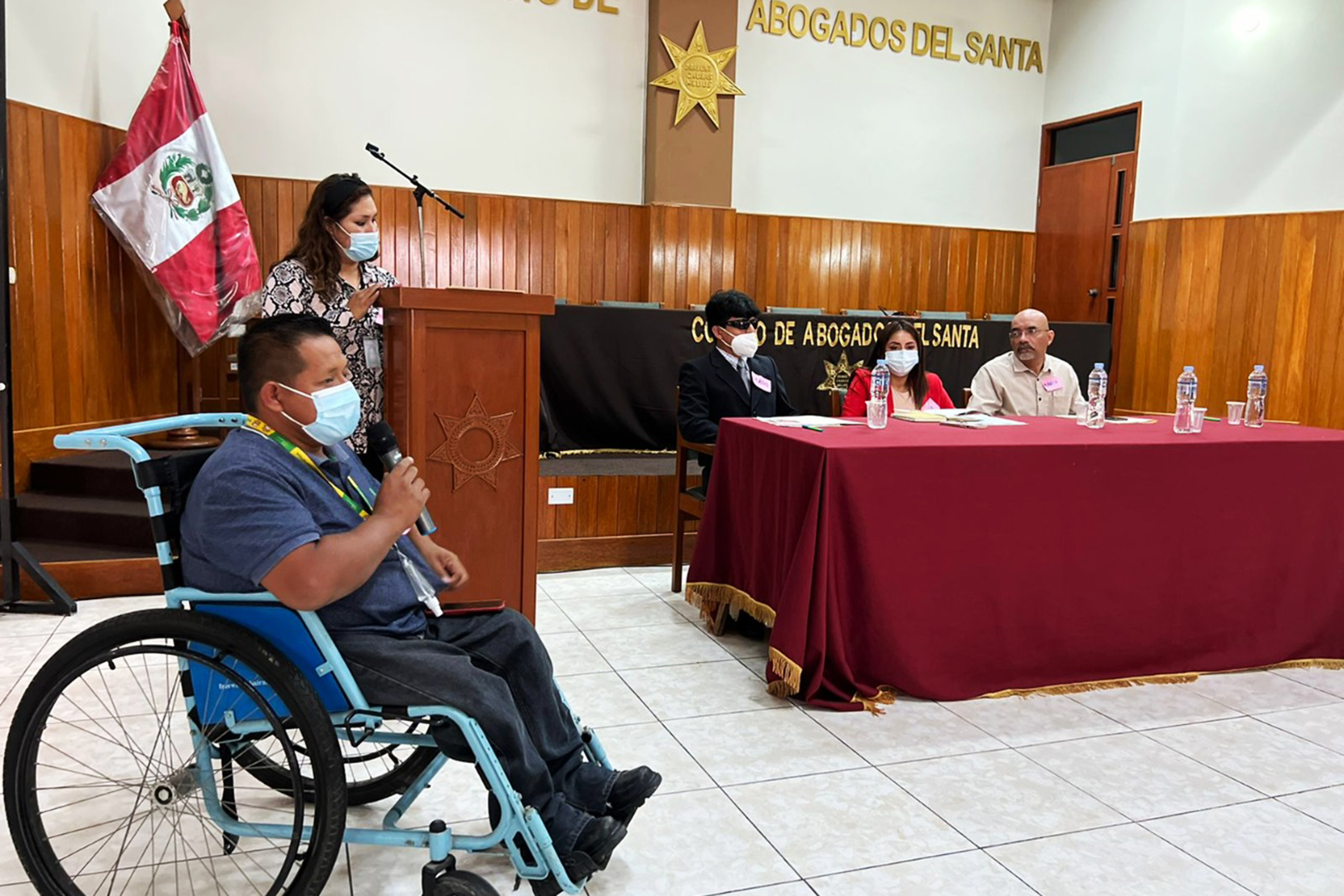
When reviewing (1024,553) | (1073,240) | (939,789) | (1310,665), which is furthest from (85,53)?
(1073,240)

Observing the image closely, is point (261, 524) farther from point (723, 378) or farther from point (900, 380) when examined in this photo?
point (900, 380)

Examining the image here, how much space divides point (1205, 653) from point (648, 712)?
5.90 feet

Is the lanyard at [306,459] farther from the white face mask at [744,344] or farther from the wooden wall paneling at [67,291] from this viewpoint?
the wooden wall paneling at [67,291]

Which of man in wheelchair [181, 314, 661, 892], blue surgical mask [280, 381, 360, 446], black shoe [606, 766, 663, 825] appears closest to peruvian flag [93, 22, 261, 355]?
man in wheelchair [181, 314, 661, 892]

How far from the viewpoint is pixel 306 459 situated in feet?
5.00

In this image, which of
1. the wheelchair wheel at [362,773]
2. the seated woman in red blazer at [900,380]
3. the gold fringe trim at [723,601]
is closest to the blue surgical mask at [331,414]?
the wheelchair wheel at [362,773]

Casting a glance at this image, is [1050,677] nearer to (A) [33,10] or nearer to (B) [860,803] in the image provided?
(B) [860,803]

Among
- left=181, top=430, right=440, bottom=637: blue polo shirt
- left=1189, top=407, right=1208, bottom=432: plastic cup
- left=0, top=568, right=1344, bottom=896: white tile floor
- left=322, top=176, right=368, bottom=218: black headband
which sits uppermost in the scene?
left=322, top=176, right=368, bottom=218: black headband

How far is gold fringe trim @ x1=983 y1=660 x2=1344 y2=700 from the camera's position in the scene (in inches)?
108

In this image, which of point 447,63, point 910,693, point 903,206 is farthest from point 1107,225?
point 910,693

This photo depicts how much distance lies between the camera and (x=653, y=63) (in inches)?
251

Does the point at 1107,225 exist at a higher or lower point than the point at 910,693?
higher

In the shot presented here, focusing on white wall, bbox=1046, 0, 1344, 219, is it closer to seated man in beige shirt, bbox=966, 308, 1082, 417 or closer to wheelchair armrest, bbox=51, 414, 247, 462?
A: seated man in beige shirt, bbox=966, 308, 1082, 417

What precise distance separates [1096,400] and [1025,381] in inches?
29.7
